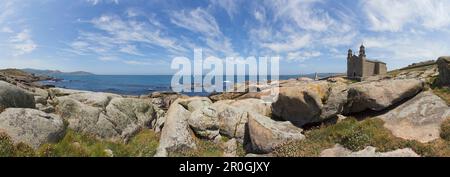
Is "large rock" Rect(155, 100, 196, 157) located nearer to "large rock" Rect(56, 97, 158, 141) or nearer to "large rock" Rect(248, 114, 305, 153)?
"large rock" Rect(56, 97, 158, 141)

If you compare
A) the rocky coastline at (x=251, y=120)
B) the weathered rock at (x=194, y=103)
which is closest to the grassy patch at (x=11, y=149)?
the rocky coastline at (x=251, y=120)

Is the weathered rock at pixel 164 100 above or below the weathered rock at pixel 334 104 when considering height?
below

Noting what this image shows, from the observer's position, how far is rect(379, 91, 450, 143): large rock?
16203mm

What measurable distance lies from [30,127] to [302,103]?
15647 millimetres

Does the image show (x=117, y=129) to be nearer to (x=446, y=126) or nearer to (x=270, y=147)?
(x=270, y=147)

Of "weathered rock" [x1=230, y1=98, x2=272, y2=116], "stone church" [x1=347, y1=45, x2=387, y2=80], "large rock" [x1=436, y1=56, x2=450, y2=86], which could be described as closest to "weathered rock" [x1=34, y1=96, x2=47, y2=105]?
"weathered rock" [x1=230, y1=98, x2=272, y2=116]

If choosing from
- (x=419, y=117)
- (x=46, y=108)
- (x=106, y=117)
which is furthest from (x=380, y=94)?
(x=46, y=108)

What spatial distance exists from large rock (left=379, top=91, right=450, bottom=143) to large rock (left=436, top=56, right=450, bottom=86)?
8.05ft

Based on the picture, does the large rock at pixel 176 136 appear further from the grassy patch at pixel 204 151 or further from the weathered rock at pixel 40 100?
the weathered rock at pixel 40 100

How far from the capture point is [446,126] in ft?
52.0

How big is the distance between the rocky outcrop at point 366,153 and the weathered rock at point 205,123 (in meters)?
7.25

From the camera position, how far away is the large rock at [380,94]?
19469 mm

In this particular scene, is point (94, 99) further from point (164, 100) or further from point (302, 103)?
point (164, 100)
